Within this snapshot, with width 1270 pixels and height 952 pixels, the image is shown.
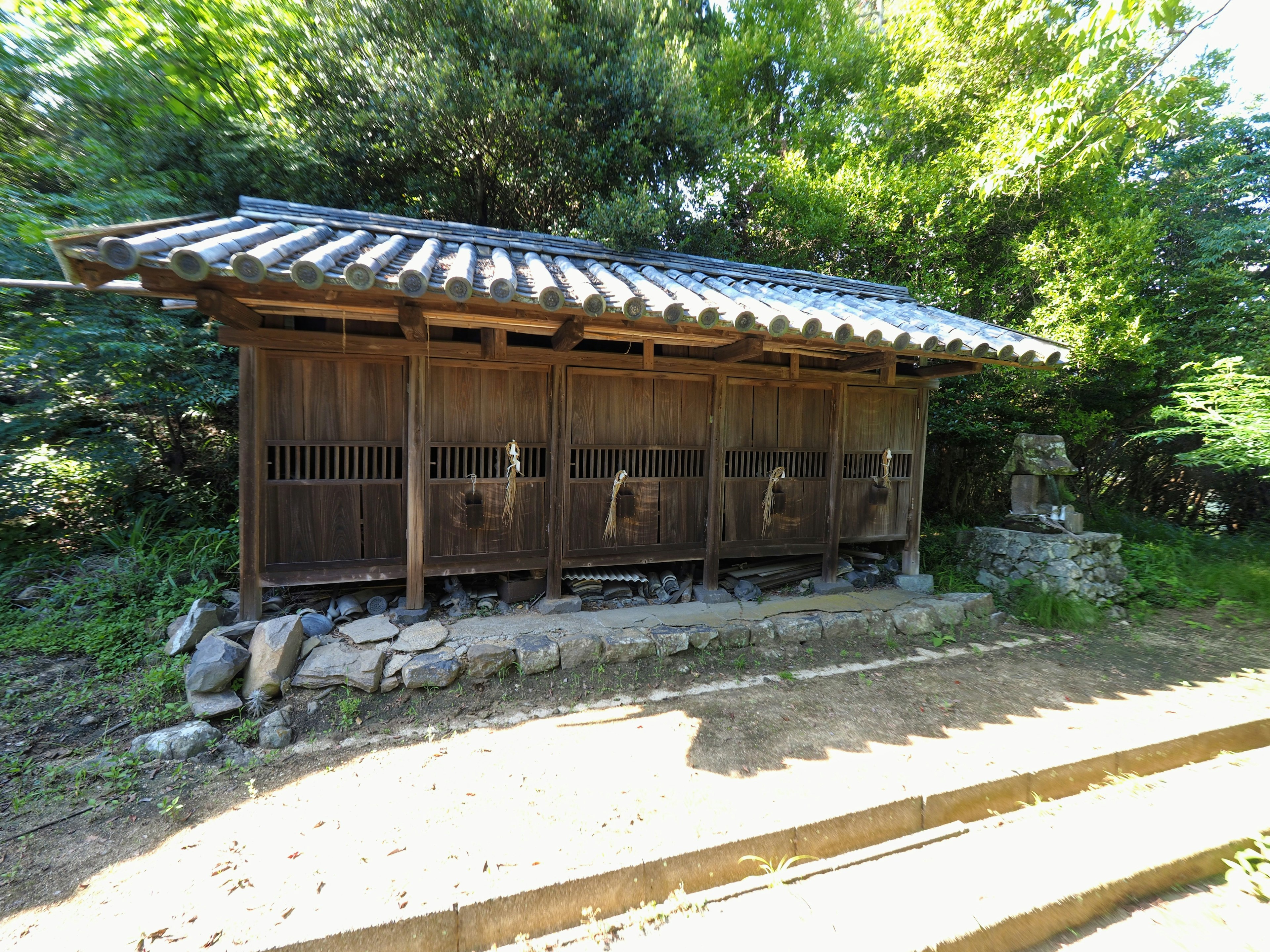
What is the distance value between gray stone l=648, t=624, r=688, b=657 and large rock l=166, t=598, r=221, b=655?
12.7ft

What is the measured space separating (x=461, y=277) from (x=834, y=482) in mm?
5039

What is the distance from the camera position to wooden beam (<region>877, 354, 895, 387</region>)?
21.6ft

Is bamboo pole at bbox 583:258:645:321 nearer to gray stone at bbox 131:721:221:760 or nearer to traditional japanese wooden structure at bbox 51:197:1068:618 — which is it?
traditional japanese wooden structure at bbox 51:197:1068:618

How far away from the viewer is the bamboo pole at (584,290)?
416 cm

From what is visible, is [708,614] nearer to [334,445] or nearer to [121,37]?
[334,445]

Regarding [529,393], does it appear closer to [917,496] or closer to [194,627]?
[194,627]

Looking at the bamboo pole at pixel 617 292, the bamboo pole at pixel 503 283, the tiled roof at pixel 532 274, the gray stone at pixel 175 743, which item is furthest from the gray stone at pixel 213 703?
the bamboo pole at pixel 617 292

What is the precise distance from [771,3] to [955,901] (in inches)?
627

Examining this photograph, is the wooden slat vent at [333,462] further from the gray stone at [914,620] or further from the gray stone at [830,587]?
the gray stone at [914,620]

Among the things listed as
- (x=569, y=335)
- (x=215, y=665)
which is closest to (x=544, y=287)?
(x=569, y=335)

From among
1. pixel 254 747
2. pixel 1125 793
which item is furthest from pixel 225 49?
pixel 1125 793

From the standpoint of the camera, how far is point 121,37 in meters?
6.96

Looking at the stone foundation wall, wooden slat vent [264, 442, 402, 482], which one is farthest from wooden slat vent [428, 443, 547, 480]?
the stone foundation wall

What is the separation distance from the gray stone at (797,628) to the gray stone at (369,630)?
3774 millimetres
